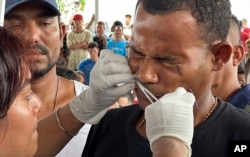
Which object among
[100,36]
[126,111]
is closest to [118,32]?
[100,36]

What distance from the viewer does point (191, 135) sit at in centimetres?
113

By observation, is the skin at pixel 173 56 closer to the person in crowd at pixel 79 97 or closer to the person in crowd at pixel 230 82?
the person in crowd at pixel 79 97

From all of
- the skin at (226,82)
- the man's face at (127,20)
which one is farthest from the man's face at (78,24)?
the skin at (226,82)

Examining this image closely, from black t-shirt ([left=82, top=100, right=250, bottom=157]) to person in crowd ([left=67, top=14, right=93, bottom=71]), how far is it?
199 inches

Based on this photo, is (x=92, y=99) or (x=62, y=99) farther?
(x=62, y=99)

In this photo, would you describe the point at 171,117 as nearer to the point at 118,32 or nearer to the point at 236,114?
the point at 236,114

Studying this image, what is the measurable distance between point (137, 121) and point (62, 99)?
0.67 m

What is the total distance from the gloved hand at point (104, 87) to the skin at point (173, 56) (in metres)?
0.08

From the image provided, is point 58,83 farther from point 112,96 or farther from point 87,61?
point 87,61

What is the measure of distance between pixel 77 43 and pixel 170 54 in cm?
556

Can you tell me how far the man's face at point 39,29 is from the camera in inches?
70.2

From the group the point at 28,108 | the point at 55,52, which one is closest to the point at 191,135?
the point at 28,108

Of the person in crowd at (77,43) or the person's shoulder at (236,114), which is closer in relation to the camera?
the person's shoulder at (236,114)

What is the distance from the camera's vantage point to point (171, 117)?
116cm
